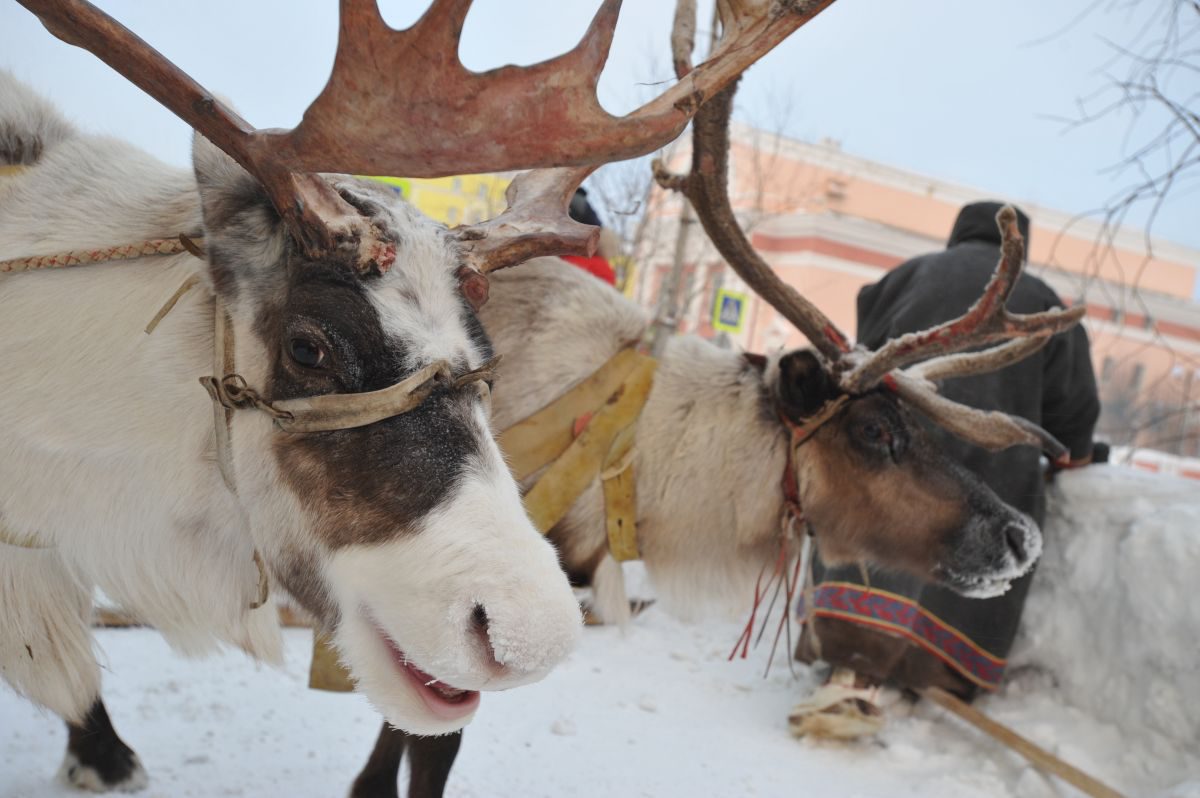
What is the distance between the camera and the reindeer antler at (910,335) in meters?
3.11

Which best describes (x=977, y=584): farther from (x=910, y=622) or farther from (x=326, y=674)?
(x=326, y=674)

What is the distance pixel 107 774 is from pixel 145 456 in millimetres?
1447

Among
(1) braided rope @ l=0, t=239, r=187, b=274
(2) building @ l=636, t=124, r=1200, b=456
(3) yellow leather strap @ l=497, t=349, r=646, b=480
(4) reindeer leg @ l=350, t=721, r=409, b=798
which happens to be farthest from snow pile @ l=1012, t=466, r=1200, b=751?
(2) building @ l=636, t=124, r=1200, b=456

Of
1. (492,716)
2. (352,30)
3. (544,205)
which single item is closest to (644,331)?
(544,205)

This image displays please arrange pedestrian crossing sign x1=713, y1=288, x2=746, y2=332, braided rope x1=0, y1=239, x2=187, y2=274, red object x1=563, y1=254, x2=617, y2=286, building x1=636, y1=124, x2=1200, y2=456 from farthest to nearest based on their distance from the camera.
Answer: building x1=636, y1=124, x2=1200, y2=456 → pedestrian crossing sign x1=713, y1=288, x2=746, y2=332 → red object x1=563, y1=254, x2=617, y2=286 → braided rope x1=0, y1=239, x2=187, y2=274

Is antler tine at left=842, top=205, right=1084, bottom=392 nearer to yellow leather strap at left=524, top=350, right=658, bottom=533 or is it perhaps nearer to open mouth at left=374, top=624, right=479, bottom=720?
yellow leather strap at left=524, top=350, right=658, bottom=533

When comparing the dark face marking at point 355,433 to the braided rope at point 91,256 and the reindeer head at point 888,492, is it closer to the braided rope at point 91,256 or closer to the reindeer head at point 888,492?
the braided rope at point 91,256

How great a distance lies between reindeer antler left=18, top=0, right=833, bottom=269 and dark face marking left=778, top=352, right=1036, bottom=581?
1861mm

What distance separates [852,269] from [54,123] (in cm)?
1963

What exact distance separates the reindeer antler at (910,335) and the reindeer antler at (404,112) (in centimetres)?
147

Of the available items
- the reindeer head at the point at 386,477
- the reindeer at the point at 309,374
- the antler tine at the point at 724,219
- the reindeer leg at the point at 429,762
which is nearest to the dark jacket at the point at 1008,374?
the antler tine at the point at 724,219

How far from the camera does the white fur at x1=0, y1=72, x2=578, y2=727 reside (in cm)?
161

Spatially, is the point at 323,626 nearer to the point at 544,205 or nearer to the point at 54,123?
the point at 544,205

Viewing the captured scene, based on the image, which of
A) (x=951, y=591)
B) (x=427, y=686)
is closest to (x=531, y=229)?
(x=427, y=686)
